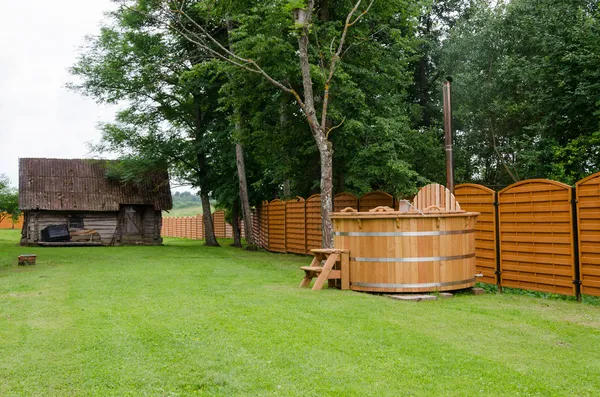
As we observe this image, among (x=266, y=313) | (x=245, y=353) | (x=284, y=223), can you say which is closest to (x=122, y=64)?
(x=284, y=223)

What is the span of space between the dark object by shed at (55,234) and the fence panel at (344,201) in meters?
18.2

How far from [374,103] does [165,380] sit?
15857mm

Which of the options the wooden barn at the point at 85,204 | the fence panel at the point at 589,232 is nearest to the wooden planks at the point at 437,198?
the fence panel at the point at 589,232

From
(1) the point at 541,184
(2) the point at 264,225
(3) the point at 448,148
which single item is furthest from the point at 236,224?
(1) the point at 541,184

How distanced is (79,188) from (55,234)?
3110 millimetres

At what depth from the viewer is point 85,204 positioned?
31172mm

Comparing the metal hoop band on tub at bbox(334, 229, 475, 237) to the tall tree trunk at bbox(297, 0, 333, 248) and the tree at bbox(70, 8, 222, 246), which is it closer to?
the tall tree trunk at bbox(297, 0, 333, 248)

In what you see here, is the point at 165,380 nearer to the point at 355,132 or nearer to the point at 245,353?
the point at 245,353

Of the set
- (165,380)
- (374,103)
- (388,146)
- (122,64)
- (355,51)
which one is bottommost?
(165,380)

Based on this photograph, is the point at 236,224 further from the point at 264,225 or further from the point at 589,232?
the point at 589,232

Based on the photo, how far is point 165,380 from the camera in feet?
16.4

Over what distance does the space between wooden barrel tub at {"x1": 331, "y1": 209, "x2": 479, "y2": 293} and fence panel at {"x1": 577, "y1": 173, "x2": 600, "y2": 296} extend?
1.81 m

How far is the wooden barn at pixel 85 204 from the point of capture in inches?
1205

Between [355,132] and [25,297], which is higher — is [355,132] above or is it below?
above
